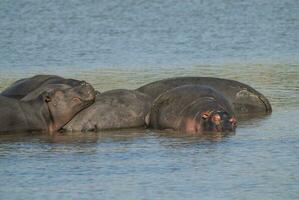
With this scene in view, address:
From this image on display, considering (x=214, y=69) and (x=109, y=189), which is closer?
(x=109, y=189)

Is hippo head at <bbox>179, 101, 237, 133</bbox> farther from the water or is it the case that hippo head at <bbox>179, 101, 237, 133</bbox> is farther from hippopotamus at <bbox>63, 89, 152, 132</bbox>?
hippopotamus at <bbox>63, 89, 152, 132</bbox>

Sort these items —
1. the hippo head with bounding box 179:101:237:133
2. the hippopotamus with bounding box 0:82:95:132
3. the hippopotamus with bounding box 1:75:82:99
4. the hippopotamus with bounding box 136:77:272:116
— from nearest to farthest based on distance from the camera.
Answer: the hippo head with bounding box 179:101:237:133
the hippopotamus with bounding box 0:82:95:132
the hippopotamus with bounding box 1:75:82:99
the hippopotamus with bounding box 136:77:272:116

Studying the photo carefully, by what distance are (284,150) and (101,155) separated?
6.38ft

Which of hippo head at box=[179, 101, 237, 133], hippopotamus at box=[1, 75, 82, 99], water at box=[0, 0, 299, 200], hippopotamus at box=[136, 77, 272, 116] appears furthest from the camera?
hippopotamus at box=[136, 77, 272, 116]

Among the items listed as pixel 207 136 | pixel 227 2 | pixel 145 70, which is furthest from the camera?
pixel 227 2

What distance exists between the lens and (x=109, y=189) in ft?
33.9

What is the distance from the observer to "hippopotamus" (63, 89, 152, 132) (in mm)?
13789

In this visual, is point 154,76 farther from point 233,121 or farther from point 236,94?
point 233,121

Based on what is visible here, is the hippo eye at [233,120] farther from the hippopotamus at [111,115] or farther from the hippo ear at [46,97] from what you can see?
the hippo ear at [46,97]

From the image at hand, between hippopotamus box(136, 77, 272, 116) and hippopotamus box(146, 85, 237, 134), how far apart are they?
0.82 metres

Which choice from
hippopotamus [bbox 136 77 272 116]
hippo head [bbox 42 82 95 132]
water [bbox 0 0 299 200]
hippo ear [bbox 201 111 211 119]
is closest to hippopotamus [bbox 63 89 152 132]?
hippo head [bbox 42 82 95 132]

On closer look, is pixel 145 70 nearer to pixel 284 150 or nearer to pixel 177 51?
pixel 177 51

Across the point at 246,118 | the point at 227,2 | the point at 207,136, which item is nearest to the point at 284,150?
the point at 207,136

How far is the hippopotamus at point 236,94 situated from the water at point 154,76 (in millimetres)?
276
